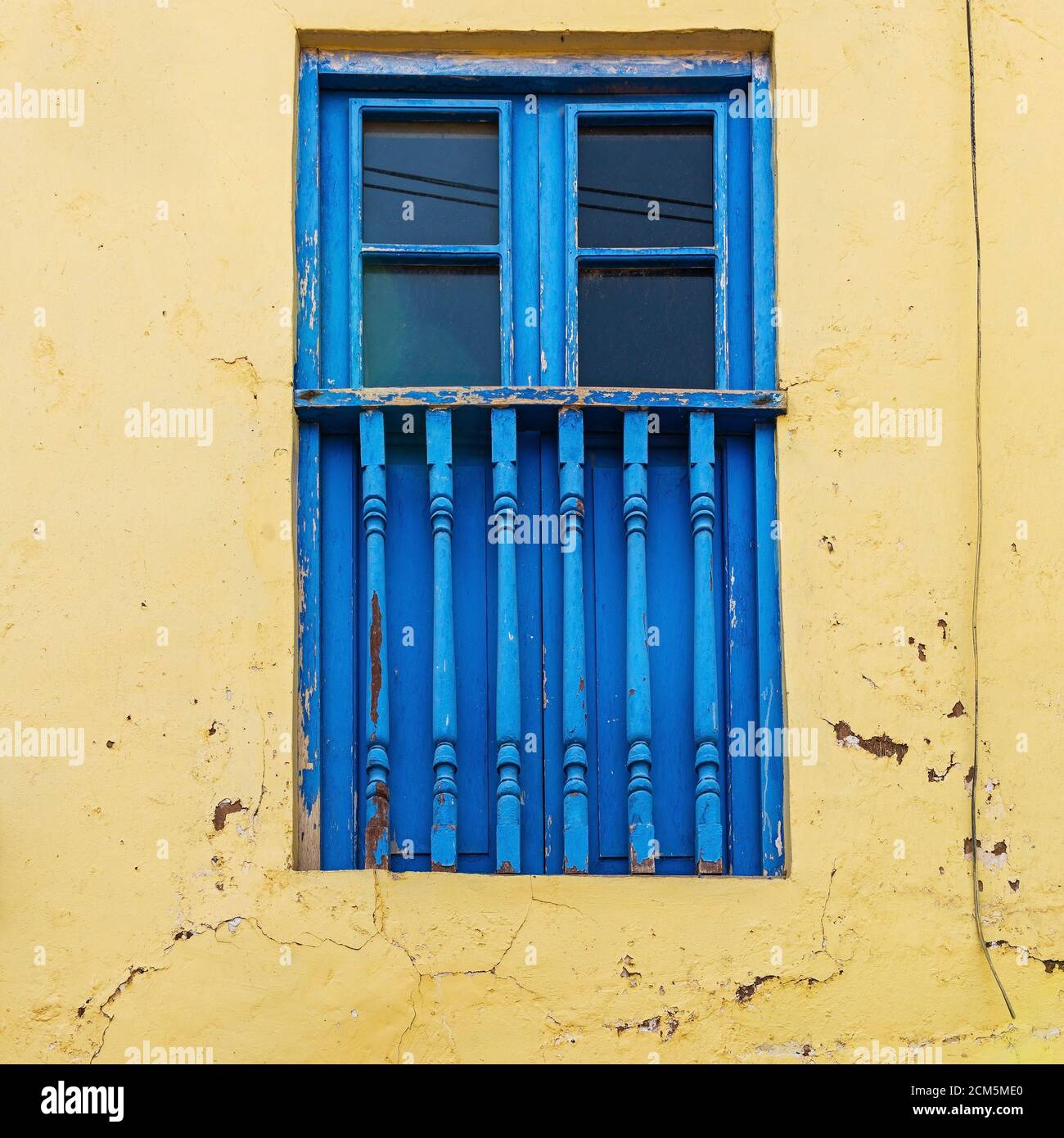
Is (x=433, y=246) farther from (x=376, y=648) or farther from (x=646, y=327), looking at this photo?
(x=376, y=648)

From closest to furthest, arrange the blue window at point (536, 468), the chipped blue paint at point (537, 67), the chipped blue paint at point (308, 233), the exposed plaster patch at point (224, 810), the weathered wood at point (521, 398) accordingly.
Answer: the exposed plaster patch at point (224, 810)
the blue window at point (536, 468)
the weathered wood at point (521, 398)
the chipped blue paint at point (308, 233)
the chipped blue paint at point (537, 67)

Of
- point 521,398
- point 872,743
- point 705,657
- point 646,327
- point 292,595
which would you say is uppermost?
point 646,327

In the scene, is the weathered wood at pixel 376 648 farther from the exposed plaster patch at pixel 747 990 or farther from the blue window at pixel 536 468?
the exposed plaster patch at pixel 747 990

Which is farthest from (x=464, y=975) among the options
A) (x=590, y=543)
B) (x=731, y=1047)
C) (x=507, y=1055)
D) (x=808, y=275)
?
(x=808, y=275)

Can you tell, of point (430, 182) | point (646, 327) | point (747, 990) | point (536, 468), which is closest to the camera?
point (747, 990)

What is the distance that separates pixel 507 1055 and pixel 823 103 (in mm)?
2460

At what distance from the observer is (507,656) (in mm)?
4422

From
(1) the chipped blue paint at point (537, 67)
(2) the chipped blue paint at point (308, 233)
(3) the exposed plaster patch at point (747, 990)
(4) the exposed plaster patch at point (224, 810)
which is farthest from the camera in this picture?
(1) the chipped blue paint at point (537, 67)

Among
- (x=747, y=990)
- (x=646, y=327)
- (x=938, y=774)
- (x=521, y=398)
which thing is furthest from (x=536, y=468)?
(x=747, y=990)

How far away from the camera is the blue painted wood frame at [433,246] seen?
15.4 feet

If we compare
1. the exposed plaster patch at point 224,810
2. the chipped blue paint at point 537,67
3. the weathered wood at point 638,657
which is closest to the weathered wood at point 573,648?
the weathered wood at point 638,657

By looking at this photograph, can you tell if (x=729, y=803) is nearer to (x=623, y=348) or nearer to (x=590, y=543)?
(x=590, y=543)

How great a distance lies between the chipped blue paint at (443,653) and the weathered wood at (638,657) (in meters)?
0.41

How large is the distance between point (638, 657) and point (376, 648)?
0.62m
